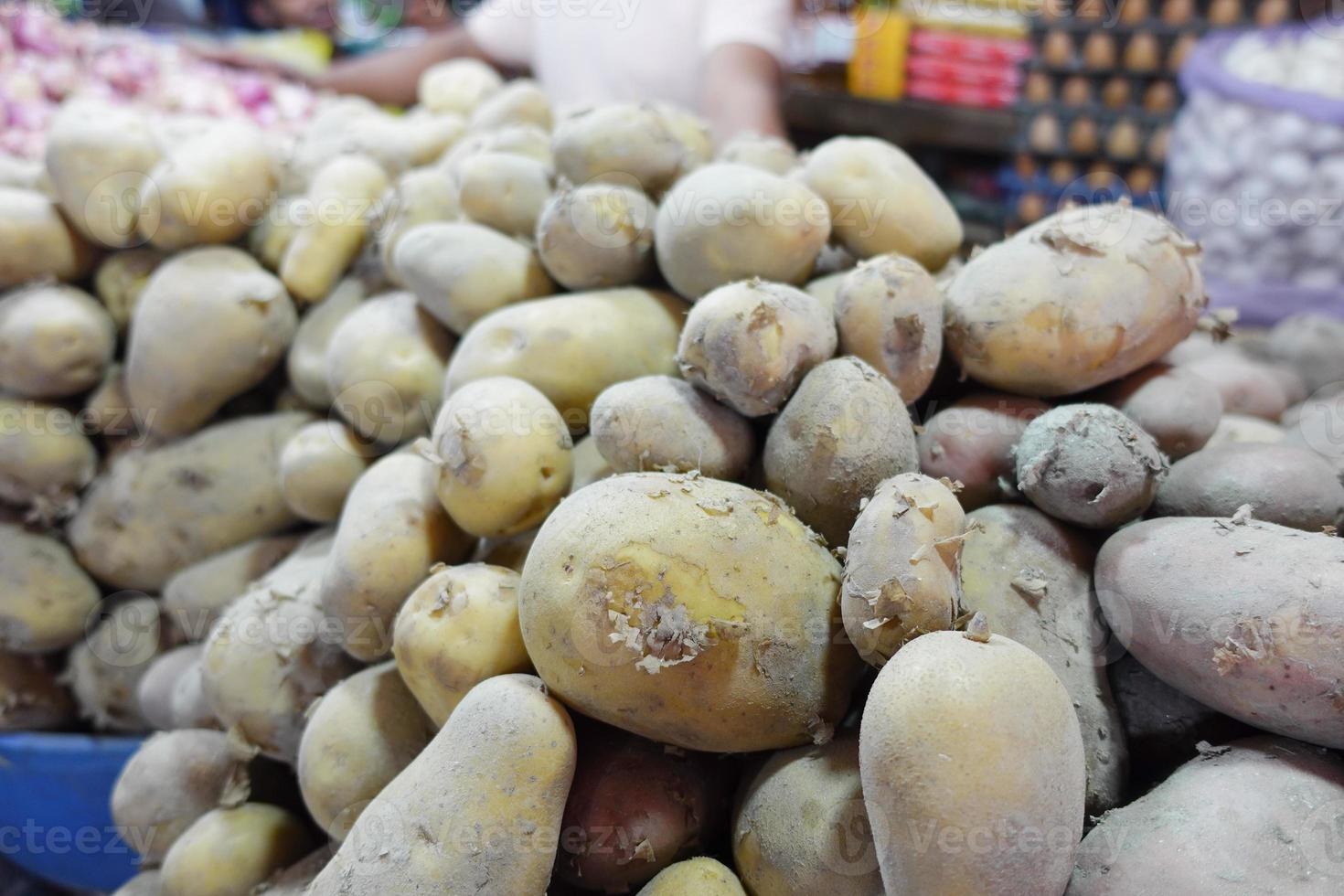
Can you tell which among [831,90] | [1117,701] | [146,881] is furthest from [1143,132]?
[146,881]

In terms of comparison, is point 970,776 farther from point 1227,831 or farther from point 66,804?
point 66,804

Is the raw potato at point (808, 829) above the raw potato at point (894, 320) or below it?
below

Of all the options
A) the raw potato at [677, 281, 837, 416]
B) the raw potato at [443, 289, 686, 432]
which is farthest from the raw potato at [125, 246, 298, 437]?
the raw potato at [677, 281, 837, 416]

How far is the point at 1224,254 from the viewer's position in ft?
8.96

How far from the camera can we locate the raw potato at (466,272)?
116cm

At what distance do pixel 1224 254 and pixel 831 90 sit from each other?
1645 mm

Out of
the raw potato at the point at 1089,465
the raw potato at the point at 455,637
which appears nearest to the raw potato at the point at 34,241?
the raw potato at the point at 455,637

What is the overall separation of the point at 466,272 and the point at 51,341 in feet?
2.52

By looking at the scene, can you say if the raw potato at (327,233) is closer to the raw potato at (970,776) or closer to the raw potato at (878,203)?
the raw potato at (878,203)

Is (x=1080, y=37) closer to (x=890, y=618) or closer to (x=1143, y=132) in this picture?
(x=1143, y=132)

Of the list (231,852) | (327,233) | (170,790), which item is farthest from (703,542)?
(327,233)

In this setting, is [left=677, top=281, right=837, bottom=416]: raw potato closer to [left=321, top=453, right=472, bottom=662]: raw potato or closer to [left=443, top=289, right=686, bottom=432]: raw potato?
[left=443, top=289, right=686, bottom=432]: raw potato

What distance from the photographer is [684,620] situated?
2.48 feet

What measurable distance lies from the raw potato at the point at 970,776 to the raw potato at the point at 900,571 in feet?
0.16
